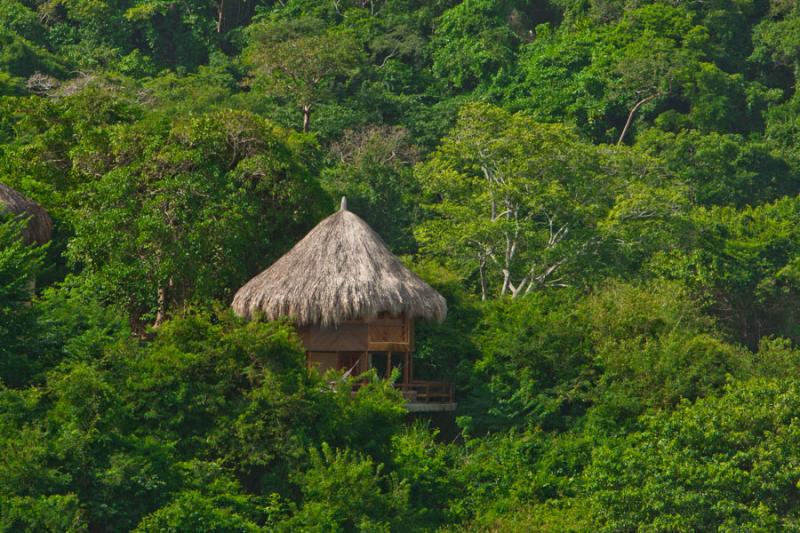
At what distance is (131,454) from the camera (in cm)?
2150

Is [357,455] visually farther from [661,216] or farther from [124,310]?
[661,216]

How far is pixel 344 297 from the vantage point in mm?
25094

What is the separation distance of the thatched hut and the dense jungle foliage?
1.00 meters

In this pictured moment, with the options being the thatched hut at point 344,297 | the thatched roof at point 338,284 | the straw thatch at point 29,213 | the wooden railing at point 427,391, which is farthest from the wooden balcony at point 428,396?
the straw thatch at point 29,213

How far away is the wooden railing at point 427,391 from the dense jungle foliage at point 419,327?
14.4 inches

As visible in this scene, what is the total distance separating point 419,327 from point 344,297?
2.71 metres

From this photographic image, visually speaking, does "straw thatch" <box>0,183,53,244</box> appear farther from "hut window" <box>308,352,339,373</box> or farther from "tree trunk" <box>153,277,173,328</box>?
"hut window" <box>308,352,339,373</box>

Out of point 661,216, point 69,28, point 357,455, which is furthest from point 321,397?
point 69,28

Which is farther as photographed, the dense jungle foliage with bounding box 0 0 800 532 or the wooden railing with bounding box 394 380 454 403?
the wooden railing with bounding box 394 380 454 403

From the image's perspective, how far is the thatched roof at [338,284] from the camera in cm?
2514

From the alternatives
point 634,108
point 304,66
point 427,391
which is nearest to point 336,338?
point 427,391

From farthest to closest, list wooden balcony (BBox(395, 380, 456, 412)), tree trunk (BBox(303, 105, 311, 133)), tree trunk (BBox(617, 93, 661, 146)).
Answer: tree trunk (BBox(617, 93, 661, 146)) < tree trunk (BBox(303, 105, 311, 133)) < wooden balcony (BBox(395, 380, 456, 412))

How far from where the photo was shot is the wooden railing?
26141 millimetres

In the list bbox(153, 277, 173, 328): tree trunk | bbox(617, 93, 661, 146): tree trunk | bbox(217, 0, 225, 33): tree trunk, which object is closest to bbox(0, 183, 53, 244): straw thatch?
bbox(153, 277, 173, 328): tree trunk
